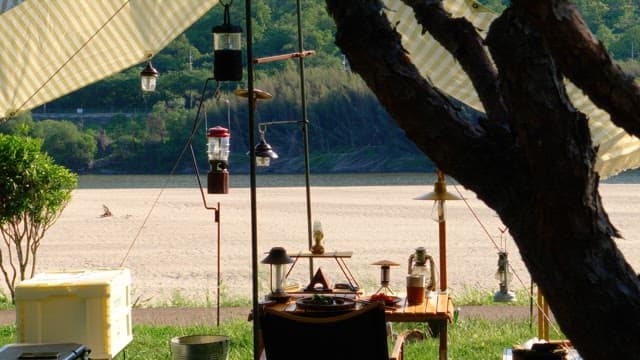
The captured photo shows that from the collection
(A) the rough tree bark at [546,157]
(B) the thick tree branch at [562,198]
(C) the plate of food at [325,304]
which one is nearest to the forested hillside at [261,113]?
(C) the plate of food at [325,304]

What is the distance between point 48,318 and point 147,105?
59.3m

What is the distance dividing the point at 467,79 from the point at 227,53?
53.3 inches

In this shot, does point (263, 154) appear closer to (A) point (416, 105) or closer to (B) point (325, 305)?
(B) point (325, 305)

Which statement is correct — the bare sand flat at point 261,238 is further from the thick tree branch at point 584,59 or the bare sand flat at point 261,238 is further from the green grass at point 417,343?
the thick tree branch at point 584,59

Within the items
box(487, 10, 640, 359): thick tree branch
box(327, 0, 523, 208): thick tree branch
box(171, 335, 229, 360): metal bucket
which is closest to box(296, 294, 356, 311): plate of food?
box(171, 335, 229, 360): metal bucket

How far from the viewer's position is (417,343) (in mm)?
5754

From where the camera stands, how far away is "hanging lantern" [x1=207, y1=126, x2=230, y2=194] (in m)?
5.29

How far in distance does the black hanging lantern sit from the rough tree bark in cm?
217

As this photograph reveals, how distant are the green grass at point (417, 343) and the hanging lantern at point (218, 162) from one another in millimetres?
895

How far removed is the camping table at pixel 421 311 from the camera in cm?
447

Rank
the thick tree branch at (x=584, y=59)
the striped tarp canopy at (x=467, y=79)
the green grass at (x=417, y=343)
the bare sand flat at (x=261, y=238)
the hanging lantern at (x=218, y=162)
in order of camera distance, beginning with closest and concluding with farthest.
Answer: the thick tree branch at (x=584, y=59)
the striped tarp canopy at (x=467, y=79)
the hanging lantern at (x=218, y=162)
the green grass at (x=417, y=343)
the bare sand flat at (x=261, y=238)

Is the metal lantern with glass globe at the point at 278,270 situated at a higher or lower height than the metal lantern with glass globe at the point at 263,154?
lower

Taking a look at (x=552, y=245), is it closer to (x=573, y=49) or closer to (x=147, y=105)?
(x=573, y=49)

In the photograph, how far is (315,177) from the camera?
44344 millimetres
